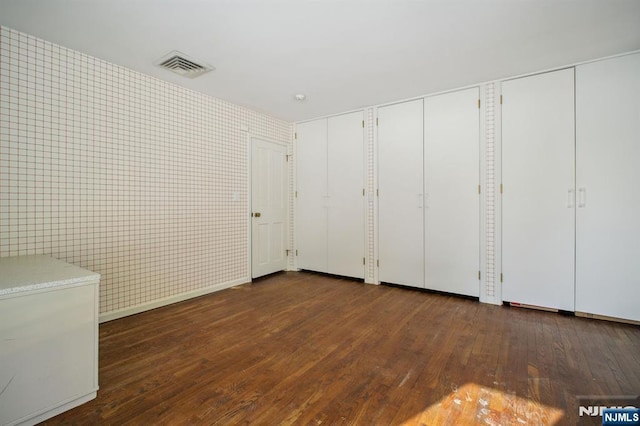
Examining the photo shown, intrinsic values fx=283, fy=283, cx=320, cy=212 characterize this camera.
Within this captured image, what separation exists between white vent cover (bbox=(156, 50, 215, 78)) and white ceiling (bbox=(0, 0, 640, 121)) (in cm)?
7

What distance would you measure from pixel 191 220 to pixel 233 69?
1786 mm

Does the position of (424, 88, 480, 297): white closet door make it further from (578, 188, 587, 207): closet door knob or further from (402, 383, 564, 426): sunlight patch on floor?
(402, 383, 564, 426): sunlight patch on floor

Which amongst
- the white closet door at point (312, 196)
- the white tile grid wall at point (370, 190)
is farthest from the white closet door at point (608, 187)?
the white closet door at point (312, 196)

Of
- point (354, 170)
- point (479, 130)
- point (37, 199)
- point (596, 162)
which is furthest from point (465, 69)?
point (37, 199)

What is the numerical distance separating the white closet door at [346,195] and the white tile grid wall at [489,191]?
5.18 feet

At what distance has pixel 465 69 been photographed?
9.56ft

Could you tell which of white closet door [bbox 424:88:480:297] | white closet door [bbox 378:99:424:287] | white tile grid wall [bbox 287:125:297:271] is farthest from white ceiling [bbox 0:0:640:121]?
white tile grid wall [bbox 287:125:297:271]

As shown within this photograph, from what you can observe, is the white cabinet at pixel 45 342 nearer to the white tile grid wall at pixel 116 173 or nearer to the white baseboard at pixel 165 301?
the white tile grid wall at pixel 116 173

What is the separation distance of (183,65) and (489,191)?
11.6 feet

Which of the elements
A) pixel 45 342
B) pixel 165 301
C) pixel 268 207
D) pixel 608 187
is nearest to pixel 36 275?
pixel 45 342

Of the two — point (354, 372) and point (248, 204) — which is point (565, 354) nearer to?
point (354, 372)

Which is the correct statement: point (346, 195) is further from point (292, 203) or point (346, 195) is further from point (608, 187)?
point (608, 187)

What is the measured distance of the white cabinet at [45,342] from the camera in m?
1.38

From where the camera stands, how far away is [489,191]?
3.23 meters
